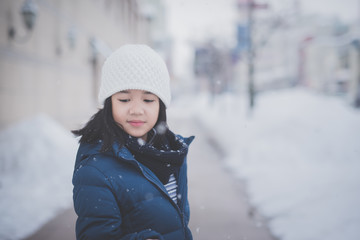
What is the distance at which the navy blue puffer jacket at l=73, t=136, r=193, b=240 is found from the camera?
4.01ft

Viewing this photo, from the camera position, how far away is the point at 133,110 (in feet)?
4.80

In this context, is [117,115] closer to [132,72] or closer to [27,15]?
[132,72]

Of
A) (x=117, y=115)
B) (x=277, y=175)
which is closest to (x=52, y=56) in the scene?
(x=277, y=175)

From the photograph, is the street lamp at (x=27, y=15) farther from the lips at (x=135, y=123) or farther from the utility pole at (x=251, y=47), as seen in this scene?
the utility pole at (x=251, y=47)

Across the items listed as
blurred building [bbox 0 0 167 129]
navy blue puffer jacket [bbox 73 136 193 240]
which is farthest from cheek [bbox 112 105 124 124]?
blurred building [bbox 0 0 167 129]

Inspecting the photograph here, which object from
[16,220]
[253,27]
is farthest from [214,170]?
[253,27]

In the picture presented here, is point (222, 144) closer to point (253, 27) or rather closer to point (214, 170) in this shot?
point (214, 170)

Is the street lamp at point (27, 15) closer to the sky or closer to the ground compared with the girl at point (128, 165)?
closer to the sky

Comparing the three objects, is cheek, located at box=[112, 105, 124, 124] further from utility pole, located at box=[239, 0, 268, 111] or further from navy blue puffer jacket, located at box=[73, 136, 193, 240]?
utility pole, located at box=[239, 0, 268, 111]

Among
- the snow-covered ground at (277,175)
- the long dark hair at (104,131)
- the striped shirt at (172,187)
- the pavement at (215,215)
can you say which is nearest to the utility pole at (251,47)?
the snow-covered ground at (277,175)

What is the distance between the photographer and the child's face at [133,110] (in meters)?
1.48

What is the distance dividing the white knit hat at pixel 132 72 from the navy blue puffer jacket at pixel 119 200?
335 mm

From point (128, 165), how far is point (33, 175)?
4.45m

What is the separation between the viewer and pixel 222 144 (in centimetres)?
1018
